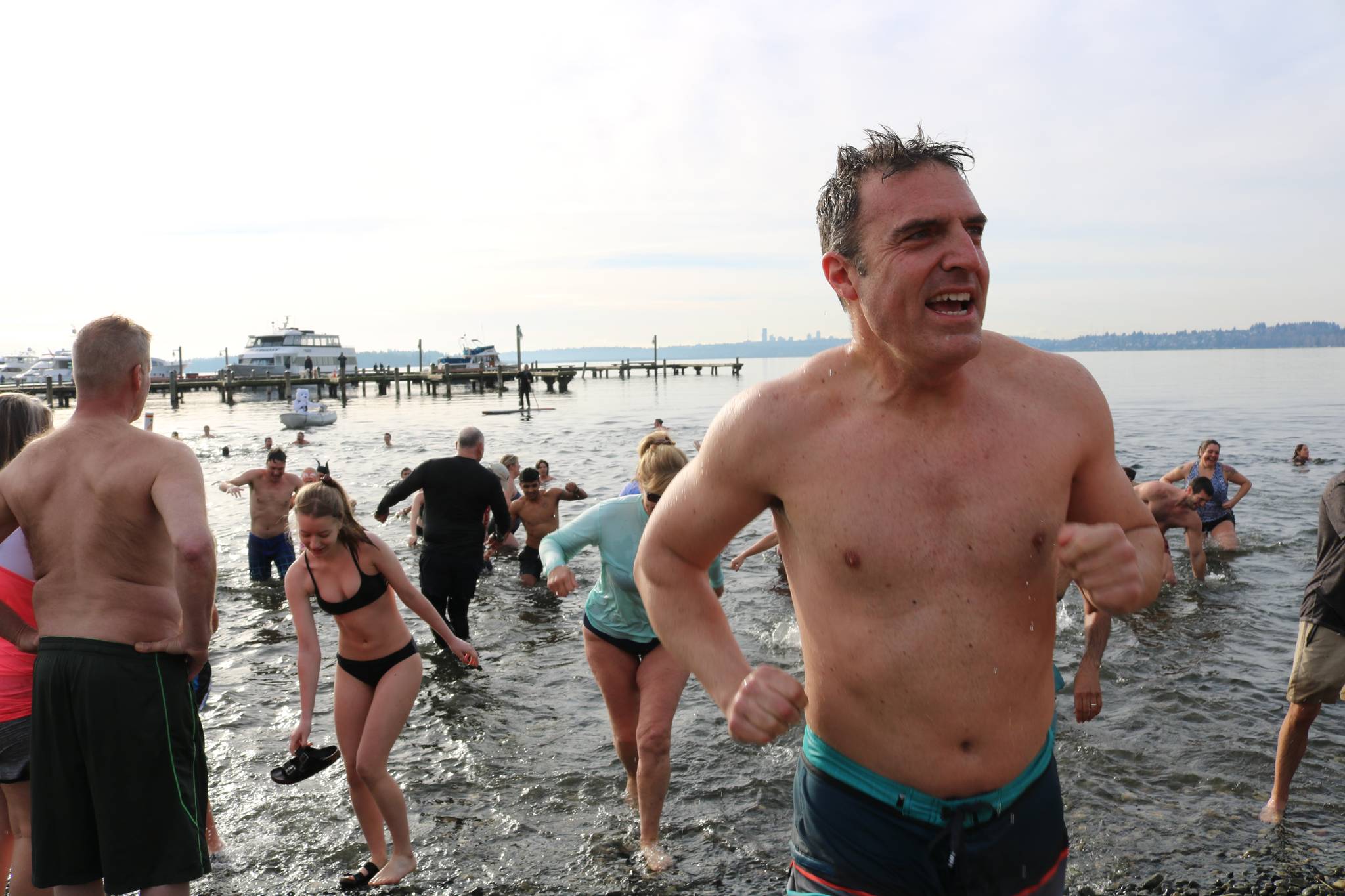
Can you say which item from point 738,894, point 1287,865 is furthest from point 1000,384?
point 1287,865

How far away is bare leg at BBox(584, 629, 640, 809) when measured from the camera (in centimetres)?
495

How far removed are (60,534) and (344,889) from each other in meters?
2.48

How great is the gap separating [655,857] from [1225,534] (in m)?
10.7

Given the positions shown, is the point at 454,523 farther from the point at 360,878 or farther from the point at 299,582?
the point at 360,878

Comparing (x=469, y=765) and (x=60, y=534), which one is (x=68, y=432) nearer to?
(x=60, y=534)

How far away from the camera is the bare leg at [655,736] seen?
4.78 metres

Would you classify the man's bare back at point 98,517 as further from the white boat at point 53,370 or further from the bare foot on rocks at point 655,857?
the white boat at point 53,370

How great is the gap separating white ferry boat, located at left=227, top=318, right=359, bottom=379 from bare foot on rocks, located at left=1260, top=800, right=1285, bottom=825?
75.4 meters

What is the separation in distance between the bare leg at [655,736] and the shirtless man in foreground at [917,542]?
2.57 m

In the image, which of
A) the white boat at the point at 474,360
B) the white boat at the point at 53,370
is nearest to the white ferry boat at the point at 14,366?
the white boat at the point at 53,370

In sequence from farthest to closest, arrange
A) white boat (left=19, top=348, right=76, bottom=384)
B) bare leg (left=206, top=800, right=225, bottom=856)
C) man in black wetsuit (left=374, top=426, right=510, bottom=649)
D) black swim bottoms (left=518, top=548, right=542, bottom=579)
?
1. white boat (left=19, top=348, right=76, bottom=384)
2. black swim bottoms (left=518, top=548, right=542, bottom=579)
3. man in black wetsuit (left=374, top=426, right=510, bottom=649)
4. bare leg (left=206, top=800, right=225, bottom=856)

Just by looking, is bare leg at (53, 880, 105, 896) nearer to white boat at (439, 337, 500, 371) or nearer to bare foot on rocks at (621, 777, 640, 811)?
bare foot on rocks at (621, 777, 640, 811)

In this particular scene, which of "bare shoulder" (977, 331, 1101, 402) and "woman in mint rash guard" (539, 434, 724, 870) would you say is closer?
"bare shoulder" (977, 331, 1101, 402)

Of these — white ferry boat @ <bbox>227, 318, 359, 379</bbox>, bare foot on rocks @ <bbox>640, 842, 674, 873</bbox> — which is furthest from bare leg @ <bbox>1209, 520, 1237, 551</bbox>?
white ferry boat @ <bbox>227, 318, 359, 379</bbox>
